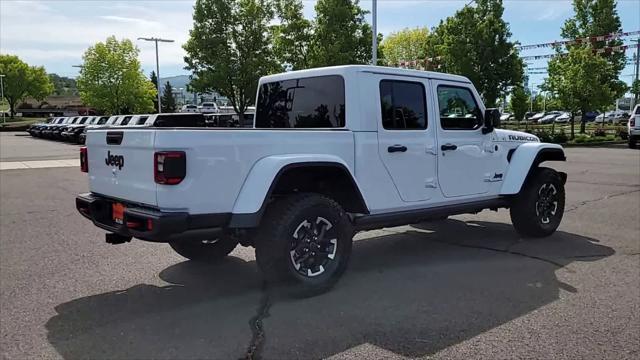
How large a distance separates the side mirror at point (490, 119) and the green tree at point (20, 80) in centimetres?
8231

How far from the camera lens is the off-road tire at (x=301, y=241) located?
4402 millimetres

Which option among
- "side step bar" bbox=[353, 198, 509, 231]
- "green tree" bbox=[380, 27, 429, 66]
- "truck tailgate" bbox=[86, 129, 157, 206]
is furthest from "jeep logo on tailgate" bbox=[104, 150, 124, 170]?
"green tree" bbox=[380, 27, 429, 66]

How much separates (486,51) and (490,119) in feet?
76.7

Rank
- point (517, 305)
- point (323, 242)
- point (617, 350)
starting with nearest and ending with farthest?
point (617, 350) → point (517, 305) → point (323, 242)

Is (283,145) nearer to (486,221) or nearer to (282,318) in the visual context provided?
(282,318)

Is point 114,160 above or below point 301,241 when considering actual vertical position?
above

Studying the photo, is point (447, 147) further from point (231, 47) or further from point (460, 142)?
point (231, 47)

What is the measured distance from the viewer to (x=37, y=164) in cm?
1794

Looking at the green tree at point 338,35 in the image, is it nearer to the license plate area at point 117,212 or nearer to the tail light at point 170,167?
the license plate area at point 117,212

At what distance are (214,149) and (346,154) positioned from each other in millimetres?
1332

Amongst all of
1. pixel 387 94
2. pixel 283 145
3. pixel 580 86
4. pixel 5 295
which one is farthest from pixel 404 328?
pixel 580 86

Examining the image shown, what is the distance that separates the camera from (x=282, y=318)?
13.7 ft

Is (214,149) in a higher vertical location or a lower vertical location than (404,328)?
higher

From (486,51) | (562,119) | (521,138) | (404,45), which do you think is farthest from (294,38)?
(562,119)
